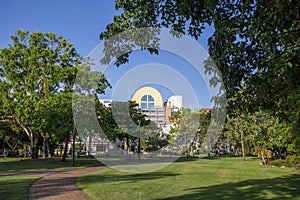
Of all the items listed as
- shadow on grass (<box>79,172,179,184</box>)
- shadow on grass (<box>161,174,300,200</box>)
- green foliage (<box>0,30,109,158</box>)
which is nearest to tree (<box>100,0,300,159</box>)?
shadow on grass (<box>161,174,300,200</box>)

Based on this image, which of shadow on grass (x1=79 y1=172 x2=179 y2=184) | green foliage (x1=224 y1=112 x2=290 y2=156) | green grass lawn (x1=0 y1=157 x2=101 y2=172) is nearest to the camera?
shadow on grass (x1=79 y1=172 x2=179 y2=184)

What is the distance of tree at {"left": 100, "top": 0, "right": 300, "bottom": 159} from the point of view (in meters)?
4.08

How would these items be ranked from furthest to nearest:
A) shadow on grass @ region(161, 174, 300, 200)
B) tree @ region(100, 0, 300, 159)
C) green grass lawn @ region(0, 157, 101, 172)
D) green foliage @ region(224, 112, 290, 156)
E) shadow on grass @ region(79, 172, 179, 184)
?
green foliage @ region(224, 112, 290, 156)
green grass lawn @ region(0, 157, 101, 172)
shadow on grass @ region(79, 172, 179, 184)
shadow on grass @ region(161, 174, 300, 200)
tree @ region(100, 0, 300, 159)

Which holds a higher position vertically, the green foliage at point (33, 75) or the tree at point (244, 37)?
the green foliage at point (33, 75)

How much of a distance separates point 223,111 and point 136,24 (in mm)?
2607

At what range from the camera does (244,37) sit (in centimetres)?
461

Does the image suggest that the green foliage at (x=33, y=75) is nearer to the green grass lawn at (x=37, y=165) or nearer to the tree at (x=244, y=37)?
the green grass lawn at (x=37, y=165)

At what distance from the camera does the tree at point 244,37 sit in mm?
4082

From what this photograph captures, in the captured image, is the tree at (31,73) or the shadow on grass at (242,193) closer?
the shadow on grass at (242,193)

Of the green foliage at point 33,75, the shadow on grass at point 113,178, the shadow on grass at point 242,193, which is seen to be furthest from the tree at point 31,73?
the shadow on grass at point 242,193

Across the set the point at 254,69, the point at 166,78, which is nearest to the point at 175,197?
the point at 166,78

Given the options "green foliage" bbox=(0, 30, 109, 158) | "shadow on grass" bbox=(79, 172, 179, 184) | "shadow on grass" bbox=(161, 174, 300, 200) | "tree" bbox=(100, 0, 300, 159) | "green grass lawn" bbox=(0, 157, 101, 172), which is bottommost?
"shadow on grass" bbox=(161, 174, 300, 200)

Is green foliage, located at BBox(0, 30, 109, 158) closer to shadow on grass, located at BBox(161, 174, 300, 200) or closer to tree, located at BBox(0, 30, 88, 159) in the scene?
tree, located at BBox(0, 30, 88, 159)

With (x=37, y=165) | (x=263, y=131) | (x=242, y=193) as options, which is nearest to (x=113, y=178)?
(x=242, y=193)
